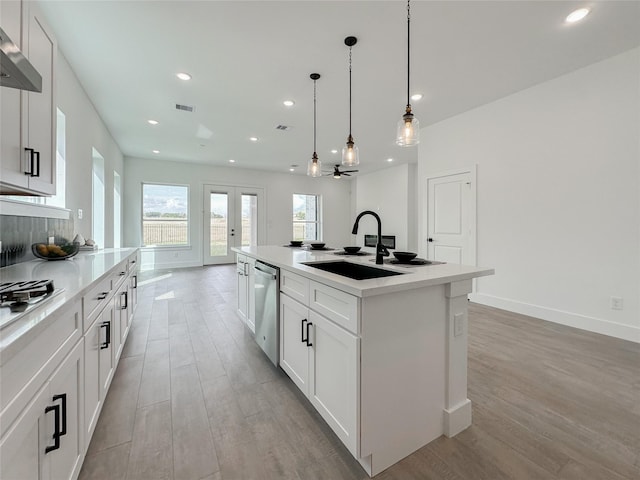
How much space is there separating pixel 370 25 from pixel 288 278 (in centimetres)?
225

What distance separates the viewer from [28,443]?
78cm

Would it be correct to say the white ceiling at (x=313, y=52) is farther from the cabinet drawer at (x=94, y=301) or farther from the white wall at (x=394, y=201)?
the white wall at (x=394, y=201)

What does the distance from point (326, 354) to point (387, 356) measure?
0.34 metres

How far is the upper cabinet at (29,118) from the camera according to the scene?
52.2 inches

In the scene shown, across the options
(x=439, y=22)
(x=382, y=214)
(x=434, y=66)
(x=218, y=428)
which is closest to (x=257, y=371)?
(x=218, y=428)

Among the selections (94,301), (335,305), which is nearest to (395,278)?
(335,305)

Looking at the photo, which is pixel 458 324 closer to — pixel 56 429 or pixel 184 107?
pixel 56 429

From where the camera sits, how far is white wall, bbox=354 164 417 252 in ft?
24.9

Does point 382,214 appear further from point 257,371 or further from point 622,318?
point 257,371

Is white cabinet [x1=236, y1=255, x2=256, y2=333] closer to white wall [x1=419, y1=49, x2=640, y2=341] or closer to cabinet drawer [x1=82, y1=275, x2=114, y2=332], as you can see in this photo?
cabinet drawer [x1=82, y1=275, x2=114, y2=332]

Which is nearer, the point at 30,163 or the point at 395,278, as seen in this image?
the point at 395,278

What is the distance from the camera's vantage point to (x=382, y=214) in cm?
842

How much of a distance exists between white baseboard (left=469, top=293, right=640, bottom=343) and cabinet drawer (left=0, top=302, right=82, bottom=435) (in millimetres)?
4406

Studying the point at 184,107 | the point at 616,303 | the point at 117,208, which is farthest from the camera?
Answer: the point at 117,208
